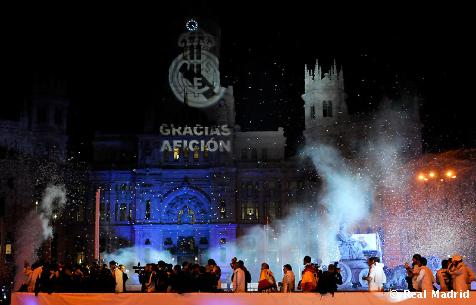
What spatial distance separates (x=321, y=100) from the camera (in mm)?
70500

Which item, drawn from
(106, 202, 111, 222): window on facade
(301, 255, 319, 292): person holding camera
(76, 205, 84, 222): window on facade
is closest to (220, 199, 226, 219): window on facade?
(106, 202, 111, 222): window on facade

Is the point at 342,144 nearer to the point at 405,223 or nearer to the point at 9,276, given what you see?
the point at 405,223

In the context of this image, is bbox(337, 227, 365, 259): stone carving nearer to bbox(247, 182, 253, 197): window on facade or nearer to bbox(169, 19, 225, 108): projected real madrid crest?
bbox(247, 182, 253, 197): window on facade

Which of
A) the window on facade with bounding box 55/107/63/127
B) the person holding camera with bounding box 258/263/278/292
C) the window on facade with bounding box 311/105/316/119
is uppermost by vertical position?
the window on facade with bounding box 311/105/316/119

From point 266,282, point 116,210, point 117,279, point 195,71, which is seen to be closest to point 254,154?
point 195,71

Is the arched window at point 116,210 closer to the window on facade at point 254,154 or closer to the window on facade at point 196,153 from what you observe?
the window on facade at point 196,153

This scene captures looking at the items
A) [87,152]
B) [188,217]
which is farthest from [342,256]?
[87,152]

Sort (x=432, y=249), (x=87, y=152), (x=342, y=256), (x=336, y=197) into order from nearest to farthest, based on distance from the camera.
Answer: (x=342, y=256) → (x=432, y=249) → (x=336, y=197) → (x=87, y=152)

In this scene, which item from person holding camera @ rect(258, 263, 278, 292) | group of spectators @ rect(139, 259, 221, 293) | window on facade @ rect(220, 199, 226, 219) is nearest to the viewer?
group of spectators @ rect(139, 259, 221, 293)

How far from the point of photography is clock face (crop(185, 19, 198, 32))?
2813 inches

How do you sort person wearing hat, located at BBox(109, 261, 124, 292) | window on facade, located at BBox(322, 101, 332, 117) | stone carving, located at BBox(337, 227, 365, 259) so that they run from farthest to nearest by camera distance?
window on facade, located at BBox(322, 101, 332, 117) → stone carving, located at BBox(337, 227, 365, 259) → person wearing hat, located at BBox(109, 261, 124, 292)

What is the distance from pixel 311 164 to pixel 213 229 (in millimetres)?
13583

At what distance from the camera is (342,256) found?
37562 millimetres

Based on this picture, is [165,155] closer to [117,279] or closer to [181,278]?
[117,279]
